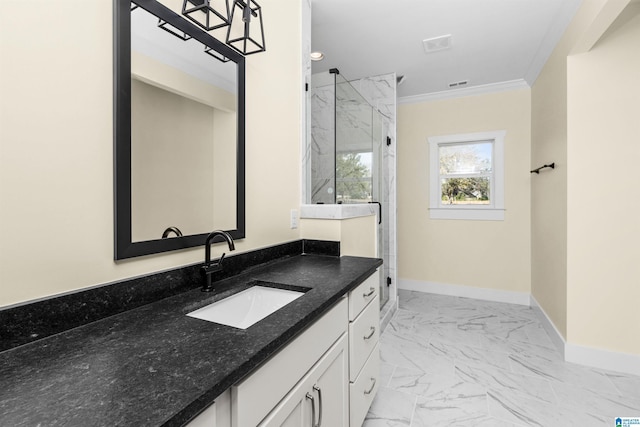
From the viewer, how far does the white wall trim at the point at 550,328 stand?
7.93ft

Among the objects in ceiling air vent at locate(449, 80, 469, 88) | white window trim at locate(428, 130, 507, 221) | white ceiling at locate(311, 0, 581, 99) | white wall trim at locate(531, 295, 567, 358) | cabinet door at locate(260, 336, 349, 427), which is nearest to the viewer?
cabinet door at locate(260, 336, 349, 427)

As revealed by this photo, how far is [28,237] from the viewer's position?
2.60 feet

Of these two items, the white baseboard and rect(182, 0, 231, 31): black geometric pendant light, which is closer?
rect(182, 0, 231, 31): black geometric pendant light

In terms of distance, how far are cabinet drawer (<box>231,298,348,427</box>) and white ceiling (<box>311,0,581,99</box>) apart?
229cm

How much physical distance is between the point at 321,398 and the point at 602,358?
2.41 metres

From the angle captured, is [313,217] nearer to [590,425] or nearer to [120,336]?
[120,336]

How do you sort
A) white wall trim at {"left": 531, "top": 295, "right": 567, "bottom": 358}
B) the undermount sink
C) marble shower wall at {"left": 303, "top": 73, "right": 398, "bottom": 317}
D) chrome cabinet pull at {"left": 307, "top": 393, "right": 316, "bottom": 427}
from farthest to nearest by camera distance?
marble shower wall at {"left": 303, "top": 73, "right": 398, "bottom": 317} < white wall trim at {"left": 531, "top": 295, "right": 567, "bottom": 358} < the undermount sink < chrome cabinet pull at {"left": 307, "top": 393, "right": 316, "bottom": 427}

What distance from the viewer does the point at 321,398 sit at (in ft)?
3.40

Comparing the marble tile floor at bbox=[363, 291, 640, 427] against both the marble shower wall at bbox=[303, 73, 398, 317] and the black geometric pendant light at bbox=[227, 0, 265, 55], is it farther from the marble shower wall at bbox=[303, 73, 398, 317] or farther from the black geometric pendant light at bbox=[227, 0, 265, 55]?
the black geometric pendant light at bbox=[227, 0, 265, 55]

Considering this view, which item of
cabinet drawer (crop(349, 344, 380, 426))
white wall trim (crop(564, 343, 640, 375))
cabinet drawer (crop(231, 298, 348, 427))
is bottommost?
white wall trim (crop(564, 343, 640, 375))

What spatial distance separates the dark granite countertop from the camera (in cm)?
52

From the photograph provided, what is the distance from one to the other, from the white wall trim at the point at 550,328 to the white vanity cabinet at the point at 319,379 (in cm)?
176

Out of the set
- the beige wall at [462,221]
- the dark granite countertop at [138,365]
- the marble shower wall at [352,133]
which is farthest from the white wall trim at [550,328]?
the dark granite countertop at [138,365]

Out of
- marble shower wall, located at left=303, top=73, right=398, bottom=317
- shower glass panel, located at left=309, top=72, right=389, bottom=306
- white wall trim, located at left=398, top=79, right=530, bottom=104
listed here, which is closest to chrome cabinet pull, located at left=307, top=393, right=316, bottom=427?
marble shower wall, located at left=303, top=73, right=398, bottom=317
